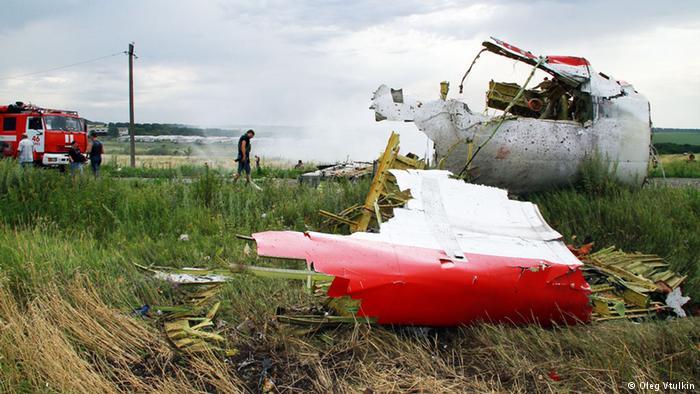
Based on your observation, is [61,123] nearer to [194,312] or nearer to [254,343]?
[194,312]

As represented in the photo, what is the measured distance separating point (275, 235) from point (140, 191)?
5973 millimetres

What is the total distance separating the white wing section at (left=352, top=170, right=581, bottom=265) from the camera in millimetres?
4699

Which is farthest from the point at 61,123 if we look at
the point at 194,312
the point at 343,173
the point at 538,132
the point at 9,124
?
the point at 194,312

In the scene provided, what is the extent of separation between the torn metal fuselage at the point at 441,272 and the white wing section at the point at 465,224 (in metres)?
0.01

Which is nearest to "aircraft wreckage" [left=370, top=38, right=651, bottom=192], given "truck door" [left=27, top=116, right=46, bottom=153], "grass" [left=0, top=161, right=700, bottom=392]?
"grass" [left=0, top=161, right=700, bottom=392]

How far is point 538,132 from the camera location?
7996 millimetres

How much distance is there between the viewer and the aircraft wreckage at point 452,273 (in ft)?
13.8

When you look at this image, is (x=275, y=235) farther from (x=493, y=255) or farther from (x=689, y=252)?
(x=689, y=252)

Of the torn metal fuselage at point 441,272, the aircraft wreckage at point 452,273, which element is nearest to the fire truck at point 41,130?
the aircraft wreckage at point 452,273

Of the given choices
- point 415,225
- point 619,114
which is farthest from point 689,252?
point 415,225

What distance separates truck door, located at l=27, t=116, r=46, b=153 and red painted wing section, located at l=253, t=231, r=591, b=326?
74.5ft

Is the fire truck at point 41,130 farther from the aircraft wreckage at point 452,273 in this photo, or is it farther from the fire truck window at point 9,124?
the aircraft wreckage at point 452,273

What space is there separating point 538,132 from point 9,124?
2389cm

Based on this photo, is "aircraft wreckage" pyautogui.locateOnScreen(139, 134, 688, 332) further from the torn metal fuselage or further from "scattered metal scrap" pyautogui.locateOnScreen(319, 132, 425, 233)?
"scattered metal scrap" pyautogui.locateOnScreen(319, 132, 425, 233)
